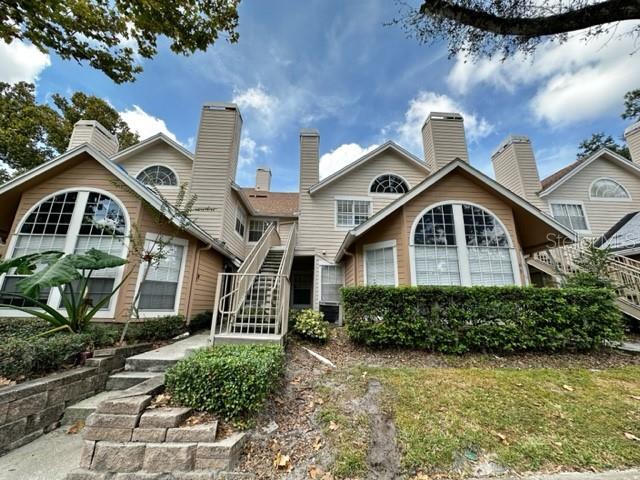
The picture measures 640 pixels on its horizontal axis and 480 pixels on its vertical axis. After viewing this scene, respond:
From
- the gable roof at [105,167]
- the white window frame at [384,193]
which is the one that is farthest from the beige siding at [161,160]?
the white window frame at [384,193]

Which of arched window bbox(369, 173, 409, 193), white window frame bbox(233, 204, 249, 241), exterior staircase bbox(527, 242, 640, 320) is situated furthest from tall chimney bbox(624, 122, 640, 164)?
white window frame bbox(233, 204, 249, 241)

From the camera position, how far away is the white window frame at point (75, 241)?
629cm

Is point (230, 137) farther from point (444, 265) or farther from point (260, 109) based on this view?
point (444, 265)

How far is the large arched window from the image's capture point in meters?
6.62

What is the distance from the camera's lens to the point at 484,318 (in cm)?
565

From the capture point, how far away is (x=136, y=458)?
2.61 meters

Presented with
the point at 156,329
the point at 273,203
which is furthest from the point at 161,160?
the point at 156,329

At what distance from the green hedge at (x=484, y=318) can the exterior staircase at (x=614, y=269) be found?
298 centimetres

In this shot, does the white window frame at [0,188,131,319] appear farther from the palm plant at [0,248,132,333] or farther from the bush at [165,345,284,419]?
the bush at [165,345,284,419]

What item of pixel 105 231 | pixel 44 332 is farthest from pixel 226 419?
pixel 105 231

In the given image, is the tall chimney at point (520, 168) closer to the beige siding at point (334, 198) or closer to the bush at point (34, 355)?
the beige siding at point (334, 198)

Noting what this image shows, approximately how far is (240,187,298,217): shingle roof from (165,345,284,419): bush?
10.4 meters

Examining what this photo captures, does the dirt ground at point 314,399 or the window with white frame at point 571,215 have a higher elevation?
the window with white frame at point 571,215

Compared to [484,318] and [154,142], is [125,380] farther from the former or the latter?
[154,142]
